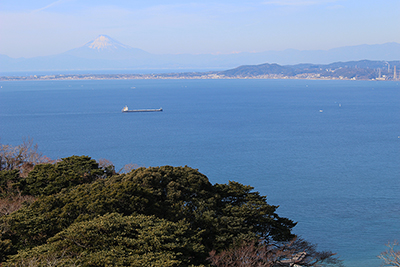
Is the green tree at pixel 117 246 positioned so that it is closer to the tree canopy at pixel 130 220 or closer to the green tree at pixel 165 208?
the tree canopy at pixel 130 220

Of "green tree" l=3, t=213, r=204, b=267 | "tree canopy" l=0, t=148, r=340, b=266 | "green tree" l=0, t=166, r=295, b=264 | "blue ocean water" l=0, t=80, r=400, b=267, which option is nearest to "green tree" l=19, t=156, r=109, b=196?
"tree canopy" l=0, t=148, r=340, b=266

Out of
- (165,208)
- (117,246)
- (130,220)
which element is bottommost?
(165,208)

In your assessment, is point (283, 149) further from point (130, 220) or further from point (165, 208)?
point (130, 220)

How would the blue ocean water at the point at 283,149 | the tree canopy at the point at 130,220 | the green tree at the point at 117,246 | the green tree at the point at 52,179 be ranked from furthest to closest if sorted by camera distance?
1. the blue ocean water at the point at 283,149
2. the green tree at the point at 52,179
3. the tree canopy at the point at 130,220
4. the green tree at the point at 117,246

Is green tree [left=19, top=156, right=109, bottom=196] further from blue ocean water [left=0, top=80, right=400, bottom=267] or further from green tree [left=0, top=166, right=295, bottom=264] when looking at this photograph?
blue ocean water [left=0, top=80, right=400, bottom=267]

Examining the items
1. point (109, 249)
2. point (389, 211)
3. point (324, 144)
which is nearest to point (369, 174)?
point (389, 211)

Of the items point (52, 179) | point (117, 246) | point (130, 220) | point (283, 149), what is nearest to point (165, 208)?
point (130, 220)

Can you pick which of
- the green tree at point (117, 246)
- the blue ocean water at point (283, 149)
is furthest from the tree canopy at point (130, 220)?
the blue ocean water at point (283, 149)

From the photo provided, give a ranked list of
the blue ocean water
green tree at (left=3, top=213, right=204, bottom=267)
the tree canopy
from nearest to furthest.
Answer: green tree at (left=3, top=213, right=204, bottom=267), the tree canopy, the blue ocean water

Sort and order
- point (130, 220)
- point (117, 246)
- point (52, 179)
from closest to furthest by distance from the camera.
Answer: point (117, 246), point (130, 220), point (52, 179)
